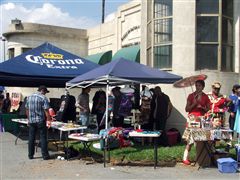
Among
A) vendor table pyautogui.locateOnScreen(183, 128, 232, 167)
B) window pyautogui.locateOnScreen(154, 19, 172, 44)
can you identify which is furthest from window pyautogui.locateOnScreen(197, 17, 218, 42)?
vendor table pyautogui.locateOnScreen(183, 128, 232, 167)

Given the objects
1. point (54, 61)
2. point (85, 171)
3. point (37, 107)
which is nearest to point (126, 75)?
point (37, 107)

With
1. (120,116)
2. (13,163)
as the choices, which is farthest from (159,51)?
(13,163)

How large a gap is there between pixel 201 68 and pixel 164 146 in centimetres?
299

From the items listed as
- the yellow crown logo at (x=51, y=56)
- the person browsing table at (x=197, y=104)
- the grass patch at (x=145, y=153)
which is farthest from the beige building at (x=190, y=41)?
the person browsing table at (x=197, y=104)

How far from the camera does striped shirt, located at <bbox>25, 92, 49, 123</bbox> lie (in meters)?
9.96

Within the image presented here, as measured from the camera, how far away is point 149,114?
1171cm

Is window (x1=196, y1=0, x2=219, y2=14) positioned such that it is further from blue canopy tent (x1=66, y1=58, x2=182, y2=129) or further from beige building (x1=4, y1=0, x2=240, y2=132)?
blue canopy tent (x1=66, y1=58, x2=182, y2=129)

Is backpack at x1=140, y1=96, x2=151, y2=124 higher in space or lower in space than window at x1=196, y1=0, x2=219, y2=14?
lower

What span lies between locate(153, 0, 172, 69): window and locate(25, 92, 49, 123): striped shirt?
15.5 ft

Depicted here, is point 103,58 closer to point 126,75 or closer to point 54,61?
point 54,61

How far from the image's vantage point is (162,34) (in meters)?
13.5

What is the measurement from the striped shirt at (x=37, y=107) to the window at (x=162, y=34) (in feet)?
15.5

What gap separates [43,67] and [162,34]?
404 centimetres

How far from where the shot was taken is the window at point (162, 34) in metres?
13.2
